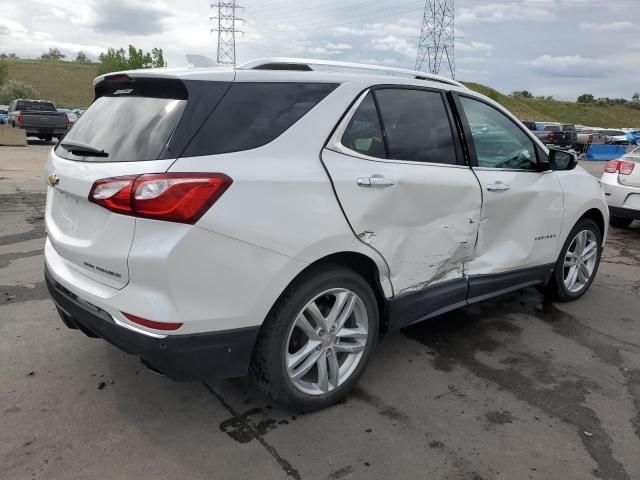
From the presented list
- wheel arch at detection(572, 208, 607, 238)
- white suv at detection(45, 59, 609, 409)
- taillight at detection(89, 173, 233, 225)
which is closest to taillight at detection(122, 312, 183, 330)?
white suv at detection(45, 59, 609, 409)

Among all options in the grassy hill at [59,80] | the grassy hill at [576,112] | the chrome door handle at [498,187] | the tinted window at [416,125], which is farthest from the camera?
the grassy hill at [576,112]

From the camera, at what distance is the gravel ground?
2527 mm

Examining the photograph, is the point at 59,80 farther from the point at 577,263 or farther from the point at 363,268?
the point at 363,268

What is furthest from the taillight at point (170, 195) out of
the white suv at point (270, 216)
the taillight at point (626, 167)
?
the taillight at point (626, 167)

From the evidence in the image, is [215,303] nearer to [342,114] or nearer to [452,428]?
[342,114]

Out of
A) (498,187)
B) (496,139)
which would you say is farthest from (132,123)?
(496,139)

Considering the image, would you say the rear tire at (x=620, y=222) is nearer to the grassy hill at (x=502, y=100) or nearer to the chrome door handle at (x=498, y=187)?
the chrome door handle at (x=498, y=187)

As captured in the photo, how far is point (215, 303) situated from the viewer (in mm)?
2406

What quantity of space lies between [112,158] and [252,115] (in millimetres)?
691

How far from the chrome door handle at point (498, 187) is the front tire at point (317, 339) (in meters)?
1.22

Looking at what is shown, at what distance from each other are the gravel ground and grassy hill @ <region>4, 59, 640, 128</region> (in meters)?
78.2

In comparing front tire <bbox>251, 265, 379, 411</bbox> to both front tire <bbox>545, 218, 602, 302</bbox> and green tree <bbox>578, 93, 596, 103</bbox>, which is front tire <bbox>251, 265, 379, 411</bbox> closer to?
front tire <bbox>545, 218, 602, 302</bbox>

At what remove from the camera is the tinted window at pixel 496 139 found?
3.72 metres

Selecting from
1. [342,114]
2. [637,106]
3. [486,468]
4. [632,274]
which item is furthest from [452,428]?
[637,106]
